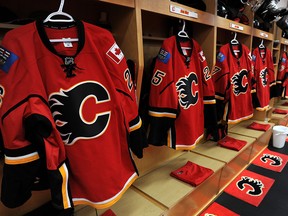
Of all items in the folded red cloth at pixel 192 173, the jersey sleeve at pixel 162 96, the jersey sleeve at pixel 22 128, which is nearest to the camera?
the jersey sleeve at pixel 22 128

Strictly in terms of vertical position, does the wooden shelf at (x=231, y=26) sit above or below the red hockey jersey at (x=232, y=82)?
above

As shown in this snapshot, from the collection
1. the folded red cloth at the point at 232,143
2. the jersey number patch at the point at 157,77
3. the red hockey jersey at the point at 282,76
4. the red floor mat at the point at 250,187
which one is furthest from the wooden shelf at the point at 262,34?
the jersey number patch at the point at 157,77

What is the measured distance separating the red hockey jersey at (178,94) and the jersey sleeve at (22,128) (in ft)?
2.30

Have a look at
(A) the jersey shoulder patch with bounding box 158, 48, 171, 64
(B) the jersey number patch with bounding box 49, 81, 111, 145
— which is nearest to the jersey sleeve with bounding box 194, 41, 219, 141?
(A) the jersey shoulder patch with bounding box 158, 48, 171, 64

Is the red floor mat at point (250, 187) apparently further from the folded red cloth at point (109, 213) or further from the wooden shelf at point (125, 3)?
the wooden shelf at point (125, 3)

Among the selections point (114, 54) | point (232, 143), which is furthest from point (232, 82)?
point (114, 54)

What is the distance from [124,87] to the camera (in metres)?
0.96

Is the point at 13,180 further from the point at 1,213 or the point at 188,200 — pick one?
the point at 188,200

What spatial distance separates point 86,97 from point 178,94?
69 cm

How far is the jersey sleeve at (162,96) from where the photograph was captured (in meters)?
1.25

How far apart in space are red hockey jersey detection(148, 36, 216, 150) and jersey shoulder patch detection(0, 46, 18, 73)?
0.79 meters

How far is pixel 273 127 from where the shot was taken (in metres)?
2.77

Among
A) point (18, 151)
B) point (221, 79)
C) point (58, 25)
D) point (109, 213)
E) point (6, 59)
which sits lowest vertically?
point (109, 213)

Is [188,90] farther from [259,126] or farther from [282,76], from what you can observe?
[282,76]
